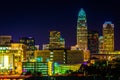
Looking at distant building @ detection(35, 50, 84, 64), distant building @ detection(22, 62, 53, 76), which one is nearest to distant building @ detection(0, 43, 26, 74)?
distant building @ detection(22, 62, 53, 76)

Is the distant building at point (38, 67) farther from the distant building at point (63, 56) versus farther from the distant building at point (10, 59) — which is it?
the distant building at point (63, 56)

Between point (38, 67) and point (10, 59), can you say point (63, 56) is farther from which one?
point (10, 59)

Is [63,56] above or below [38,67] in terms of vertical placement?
above

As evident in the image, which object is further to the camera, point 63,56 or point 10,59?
point 63,56

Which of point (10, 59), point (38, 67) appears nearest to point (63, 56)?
point (38, 67)

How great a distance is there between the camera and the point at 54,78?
128 m

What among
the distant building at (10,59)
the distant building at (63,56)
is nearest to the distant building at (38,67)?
the distant building at (10,59)

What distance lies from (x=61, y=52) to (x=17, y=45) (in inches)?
637

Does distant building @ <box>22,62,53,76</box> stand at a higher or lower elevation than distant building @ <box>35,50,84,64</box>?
lower

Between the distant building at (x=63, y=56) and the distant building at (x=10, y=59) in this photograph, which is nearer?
the distant building at (x=10, y=59)

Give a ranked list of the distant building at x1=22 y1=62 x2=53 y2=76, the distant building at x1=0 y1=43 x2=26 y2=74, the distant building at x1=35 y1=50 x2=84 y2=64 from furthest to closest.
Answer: the distant building at x1=35 y1=50 x2=84 y2=64
the distant building at x1=22 y1=62 x2=53 y2=76
the distant building at x1=0 y1=43 x2=26 y2=74

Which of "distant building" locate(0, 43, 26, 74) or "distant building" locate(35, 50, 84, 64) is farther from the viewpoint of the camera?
"distant building" locate(35, 50, 84, 64)

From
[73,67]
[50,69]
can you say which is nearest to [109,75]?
[50,69]

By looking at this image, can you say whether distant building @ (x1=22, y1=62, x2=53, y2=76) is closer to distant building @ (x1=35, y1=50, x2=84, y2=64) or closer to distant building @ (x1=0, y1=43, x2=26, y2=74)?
distant building @ (x1=0, y1=43, x2=26, y2=74)
